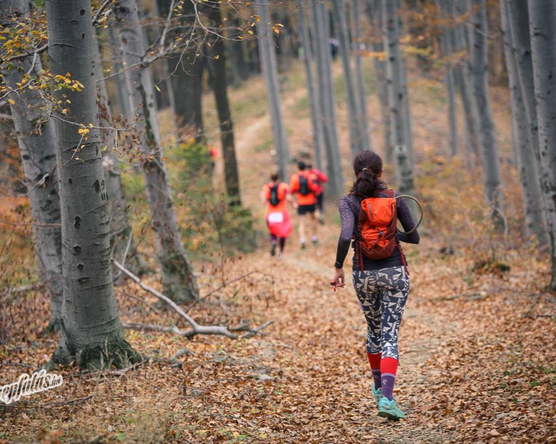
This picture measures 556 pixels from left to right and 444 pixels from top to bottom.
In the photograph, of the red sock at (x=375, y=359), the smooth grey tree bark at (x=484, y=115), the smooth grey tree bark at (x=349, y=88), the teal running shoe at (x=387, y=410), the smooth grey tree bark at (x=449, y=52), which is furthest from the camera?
the smooth grey tree bark at (x=349, y=88)

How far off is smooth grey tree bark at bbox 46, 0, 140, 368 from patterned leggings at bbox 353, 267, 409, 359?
225 cm

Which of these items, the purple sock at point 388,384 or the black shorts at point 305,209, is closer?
the purple sock at point 388,384

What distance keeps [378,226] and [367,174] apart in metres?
0.45

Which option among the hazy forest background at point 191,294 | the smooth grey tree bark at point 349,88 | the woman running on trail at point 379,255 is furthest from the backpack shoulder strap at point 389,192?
the smooth grey tree bark at point 349,88

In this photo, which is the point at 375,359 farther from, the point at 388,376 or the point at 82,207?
the point at 82,207

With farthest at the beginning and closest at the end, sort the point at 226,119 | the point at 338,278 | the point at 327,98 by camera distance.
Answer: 1. the point at 327,98
2. the point at 226,119
3. the point at 338,278

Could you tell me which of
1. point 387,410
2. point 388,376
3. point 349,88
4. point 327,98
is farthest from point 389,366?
point 349,88

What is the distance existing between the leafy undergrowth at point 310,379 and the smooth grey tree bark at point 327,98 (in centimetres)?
1569

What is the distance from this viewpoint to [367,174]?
4922mm

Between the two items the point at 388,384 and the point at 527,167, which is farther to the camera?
the point at 527,167

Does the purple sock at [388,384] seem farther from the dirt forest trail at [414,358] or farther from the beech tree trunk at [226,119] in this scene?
the beech tree trunk at [226,119]

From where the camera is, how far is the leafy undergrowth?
14.3ft

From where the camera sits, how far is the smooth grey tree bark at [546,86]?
23.4 ft

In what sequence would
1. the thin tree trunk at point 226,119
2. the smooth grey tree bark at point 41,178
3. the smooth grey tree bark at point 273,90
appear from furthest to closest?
the smooth grey tree bark at point 273,90 → the thin tree trunk at point 226,119 → the smooth grey tree bark at point 41,178
